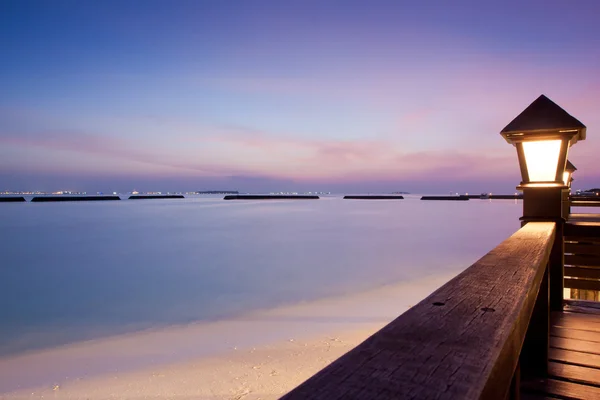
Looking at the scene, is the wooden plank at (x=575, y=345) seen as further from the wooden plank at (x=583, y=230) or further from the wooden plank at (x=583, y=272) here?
the wooden plank at (x=583, y=272)

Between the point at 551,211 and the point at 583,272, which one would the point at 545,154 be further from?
the point at 583,272

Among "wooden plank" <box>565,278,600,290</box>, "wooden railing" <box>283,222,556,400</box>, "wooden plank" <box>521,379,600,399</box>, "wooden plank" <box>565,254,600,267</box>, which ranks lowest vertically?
"wooden plank" <box>521,379,600,399</box>

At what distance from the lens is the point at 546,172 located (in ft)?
10.8

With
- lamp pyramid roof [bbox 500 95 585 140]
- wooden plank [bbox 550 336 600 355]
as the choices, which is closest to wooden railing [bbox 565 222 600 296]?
wooden plank [bbox 550 336 600 355]

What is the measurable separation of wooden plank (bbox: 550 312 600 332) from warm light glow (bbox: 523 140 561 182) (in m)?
1.36

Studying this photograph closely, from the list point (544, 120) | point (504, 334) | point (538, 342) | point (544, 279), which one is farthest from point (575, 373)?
point (504, 334)

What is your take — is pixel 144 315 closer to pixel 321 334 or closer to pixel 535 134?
pixel 321 334

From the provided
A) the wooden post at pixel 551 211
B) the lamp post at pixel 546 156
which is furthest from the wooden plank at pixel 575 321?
the wooden post at pixel 551 211

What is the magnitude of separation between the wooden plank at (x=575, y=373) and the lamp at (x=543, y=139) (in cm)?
151

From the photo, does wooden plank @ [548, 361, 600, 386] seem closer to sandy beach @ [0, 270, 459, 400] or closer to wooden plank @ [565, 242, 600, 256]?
wooden plank @ [565, 242, 600, 256]

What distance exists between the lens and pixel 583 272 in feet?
15.2

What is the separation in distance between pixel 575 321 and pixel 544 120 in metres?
1.95

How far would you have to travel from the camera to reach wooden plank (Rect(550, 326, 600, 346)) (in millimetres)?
3045

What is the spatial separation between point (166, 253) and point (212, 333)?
36.8 feet
